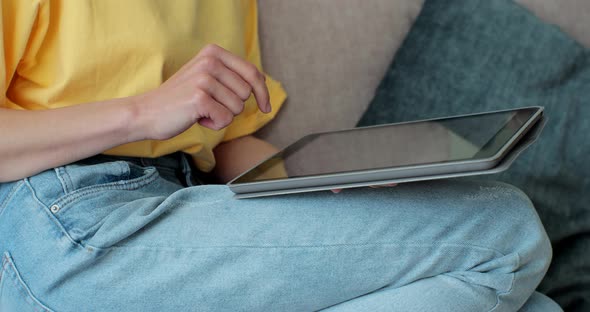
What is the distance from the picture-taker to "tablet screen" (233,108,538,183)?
0.82 metres

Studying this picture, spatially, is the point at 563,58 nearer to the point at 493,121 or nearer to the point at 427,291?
the point at 493,121

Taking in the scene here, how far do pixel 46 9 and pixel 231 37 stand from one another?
13.4 inches

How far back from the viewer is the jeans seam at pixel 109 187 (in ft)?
2.73

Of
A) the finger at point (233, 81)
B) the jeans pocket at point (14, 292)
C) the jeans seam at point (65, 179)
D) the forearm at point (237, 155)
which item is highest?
the finger at point (233, 81)

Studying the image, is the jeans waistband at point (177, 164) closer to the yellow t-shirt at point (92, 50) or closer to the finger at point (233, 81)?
the yellow t-shirt at point (92, 50)

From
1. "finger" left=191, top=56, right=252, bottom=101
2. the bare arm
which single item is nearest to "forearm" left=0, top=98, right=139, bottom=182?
the bare arm

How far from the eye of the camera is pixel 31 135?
84 centimetres

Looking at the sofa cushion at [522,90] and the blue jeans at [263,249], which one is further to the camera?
the sofa cushion at [522,90]

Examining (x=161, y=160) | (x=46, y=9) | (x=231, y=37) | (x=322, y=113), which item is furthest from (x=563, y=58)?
(x=46, y=9)

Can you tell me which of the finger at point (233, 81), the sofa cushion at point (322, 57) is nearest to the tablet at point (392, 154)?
the finger at point (233, 81)

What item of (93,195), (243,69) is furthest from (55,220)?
(243,69)

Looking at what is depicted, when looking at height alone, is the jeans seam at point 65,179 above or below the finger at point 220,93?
below

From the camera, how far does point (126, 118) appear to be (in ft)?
2.73

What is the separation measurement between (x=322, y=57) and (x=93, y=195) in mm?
631
